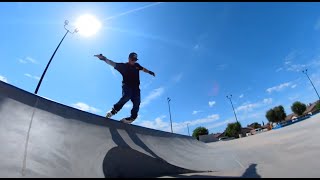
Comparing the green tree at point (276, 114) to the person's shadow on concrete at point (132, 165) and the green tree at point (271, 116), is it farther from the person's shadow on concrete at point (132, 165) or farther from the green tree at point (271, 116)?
the person's shadow on concrete at point (132, 165)

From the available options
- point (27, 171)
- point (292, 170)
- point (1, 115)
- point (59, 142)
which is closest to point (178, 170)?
point (292, 170)

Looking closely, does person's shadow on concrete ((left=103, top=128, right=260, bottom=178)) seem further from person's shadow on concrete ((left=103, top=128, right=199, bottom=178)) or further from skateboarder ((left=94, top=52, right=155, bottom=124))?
skateboarder ((left=94, top=52, right=155, bottom=124))

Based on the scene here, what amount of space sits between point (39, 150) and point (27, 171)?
30cm

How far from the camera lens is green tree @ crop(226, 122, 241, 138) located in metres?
68.0

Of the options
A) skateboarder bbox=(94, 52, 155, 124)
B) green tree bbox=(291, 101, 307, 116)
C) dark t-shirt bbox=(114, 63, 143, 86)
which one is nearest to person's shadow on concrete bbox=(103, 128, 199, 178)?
skateboarder bbox=(94, 52, 155, 124)

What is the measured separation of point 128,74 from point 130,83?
236 millimetres

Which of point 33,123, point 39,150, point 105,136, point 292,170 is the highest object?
point 33,123

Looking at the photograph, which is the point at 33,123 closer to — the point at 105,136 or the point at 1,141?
the point at 1,141

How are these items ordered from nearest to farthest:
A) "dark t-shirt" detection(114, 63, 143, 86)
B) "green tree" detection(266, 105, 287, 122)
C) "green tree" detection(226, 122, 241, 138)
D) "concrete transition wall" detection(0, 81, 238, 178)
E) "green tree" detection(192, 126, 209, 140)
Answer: "concrete transition wall" detection(0, 81, 238, 178), "dark t-shirt" detection(114, 63, 143, 86), "green tree" detection(226, 122, 241, 138), "green tree" detection(192, 126, 209, 140), "green tree" detection(266, 105, 287, 122)

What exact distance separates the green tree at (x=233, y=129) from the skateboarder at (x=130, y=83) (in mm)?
69027

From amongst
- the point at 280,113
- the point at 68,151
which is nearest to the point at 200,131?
the point at 280,113

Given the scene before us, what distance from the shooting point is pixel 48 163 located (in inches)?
87.9

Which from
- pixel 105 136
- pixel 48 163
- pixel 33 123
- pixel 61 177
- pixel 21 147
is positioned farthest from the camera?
pixel 105 136

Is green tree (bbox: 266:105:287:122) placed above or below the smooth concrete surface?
above
